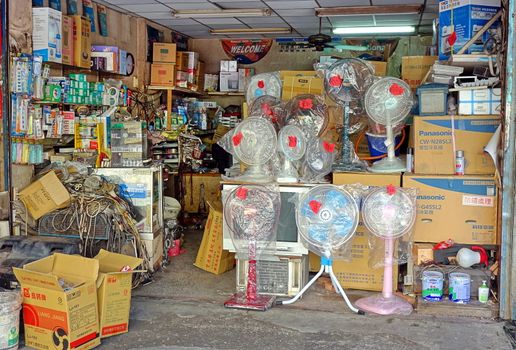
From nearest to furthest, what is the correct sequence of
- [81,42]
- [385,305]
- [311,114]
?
[385,305] → [311,114] → [81,42]

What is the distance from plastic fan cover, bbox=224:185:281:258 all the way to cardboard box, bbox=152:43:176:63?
412 cm

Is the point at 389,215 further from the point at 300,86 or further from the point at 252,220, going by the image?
the point at 300,86

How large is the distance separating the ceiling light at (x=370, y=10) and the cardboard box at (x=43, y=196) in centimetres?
384

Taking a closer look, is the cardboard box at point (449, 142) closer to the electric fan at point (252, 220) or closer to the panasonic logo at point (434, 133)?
the panasonic logo at point (434, 133)

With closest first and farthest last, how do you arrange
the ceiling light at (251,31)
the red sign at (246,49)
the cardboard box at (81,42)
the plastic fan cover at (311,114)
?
the plastic fan cover at (311,114)
the cardboard box at (81,42)
the ceiling light at (251,31)
the red sign at (246,49)

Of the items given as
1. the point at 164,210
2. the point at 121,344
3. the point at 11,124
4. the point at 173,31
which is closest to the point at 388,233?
the point at 121,344

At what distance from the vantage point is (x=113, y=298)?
14.0 ft

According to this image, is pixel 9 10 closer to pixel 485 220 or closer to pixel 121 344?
pixel 121 344

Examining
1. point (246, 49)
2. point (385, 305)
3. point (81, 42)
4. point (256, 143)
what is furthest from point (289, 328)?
point (246, 49)

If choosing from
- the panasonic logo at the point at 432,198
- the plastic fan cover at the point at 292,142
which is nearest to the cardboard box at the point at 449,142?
the panasonic logo at the point at 432,198

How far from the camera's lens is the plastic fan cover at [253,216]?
16.4 feet

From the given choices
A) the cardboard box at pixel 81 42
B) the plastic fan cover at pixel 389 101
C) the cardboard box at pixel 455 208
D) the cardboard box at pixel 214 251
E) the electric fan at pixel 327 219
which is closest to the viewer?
the electric fan at pixel 327 219

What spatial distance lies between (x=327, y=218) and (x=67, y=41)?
10.9 ft

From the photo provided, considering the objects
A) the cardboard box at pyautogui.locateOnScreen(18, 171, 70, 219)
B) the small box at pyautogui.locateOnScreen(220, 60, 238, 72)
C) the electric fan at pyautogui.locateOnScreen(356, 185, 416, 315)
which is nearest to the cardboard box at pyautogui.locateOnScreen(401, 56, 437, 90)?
the electric fan at pyautogui.locateOnScreen(356, 185, 416, 315)
